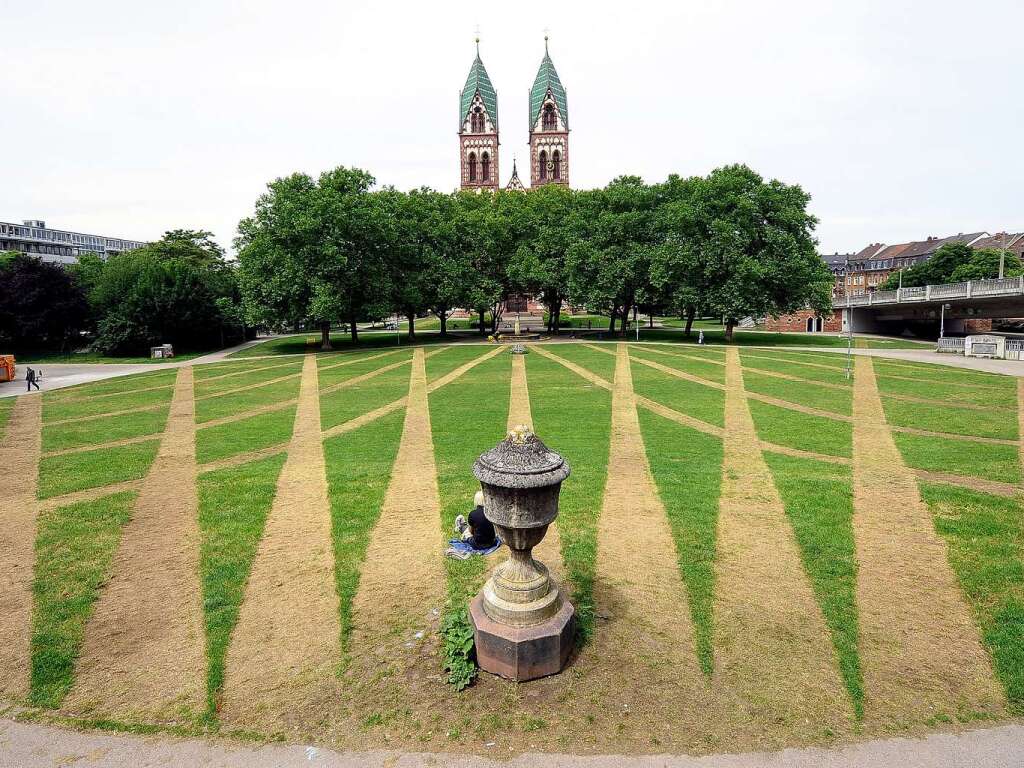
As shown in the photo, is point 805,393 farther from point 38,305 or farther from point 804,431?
point 38,305

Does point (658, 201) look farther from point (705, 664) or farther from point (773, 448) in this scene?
point (705, 664)

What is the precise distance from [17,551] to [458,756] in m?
8.57

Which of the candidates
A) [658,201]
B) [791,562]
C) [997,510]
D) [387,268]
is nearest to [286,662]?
[791,562]

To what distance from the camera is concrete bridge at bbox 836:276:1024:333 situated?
143 ft

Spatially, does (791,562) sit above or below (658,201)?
below

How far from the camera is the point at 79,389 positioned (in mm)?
27109

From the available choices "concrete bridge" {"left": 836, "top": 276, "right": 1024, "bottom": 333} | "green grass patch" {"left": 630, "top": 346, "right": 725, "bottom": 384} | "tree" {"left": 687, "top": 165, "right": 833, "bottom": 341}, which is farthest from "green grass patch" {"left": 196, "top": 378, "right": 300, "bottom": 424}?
"tree" {"left": 687, "top": 165, "right": 833, "bottom": 341}

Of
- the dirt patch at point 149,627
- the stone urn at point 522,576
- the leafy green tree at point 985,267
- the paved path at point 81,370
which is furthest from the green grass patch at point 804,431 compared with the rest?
the leafy green tree at point 985,267

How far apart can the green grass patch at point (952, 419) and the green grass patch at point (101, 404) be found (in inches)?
1038

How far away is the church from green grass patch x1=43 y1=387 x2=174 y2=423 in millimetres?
82980

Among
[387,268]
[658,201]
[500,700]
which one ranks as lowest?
[500,700]

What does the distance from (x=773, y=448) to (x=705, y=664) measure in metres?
9.46

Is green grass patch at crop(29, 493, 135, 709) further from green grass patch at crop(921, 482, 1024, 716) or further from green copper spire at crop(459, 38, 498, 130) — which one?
green copper spire at crop(459, 38, 498, 130)

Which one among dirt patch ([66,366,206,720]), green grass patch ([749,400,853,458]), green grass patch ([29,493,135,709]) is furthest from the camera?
green grass patch ([749,400,853,458])
